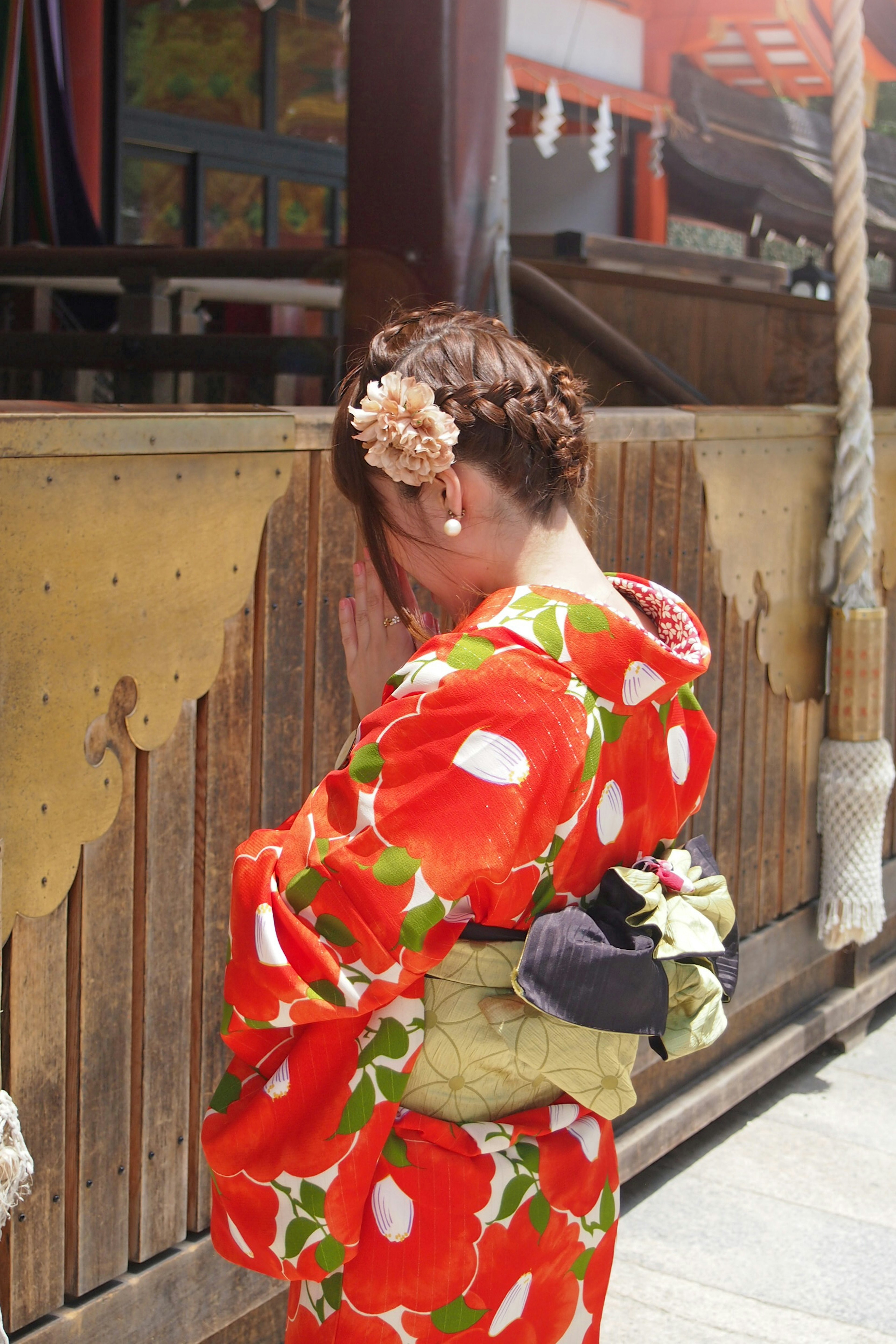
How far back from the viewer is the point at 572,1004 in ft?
4.43

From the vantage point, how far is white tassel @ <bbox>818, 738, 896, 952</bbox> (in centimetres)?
338

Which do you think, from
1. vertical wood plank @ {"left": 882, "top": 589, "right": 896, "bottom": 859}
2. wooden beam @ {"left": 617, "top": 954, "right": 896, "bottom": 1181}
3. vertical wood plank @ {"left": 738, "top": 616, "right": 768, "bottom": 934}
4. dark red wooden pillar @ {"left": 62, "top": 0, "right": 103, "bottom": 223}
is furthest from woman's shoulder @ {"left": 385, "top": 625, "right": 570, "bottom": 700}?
dark red wooden pillar @ {"left": 62, "top": 0, "right": 103, "bottom": 223}

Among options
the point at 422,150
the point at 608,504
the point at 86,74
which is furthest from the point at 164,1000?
the point at 86,74

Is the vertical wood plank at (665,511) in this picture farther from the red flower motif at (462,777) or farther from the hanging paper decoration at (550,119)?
the hanging paper decoration at (550,119)

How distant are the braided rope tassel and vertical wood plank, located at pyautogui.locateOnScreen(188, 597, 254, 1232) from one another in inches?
71.0

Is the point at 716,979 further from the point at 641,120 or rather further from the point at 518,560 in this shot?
the point at 641,120

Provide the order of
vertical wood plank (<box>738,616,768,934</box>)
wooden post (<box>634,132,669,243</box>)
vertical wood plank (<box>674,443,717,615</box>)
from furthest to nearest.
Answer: wooden post (<box>634,132,669,243</box>) < vertical wood plank (<box>738,616,768,934</box>) < vertical wood plank (<box>674,443,717,615</box>)

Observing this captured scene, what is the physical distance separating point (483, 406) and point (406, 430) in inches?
3.4

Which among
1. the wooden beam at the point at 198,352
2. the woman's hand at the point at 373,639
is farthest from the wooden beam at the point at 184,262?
the woman's hand at the point at 373,639

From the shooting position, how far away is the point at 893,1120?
332 centimetres

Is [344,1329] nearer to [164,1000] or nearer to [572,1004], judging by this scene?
[572,1004]

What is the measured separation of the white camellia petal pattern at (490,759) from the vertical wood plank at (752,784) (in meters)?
1.97

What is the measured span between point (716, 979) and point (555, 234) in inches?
157

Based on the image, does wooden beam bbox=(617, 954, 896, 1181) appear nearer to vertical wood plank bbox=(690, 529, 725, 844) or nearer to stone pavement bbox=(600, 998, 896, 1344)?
stone pavement bbox=(600, 998, 896, 1344)
